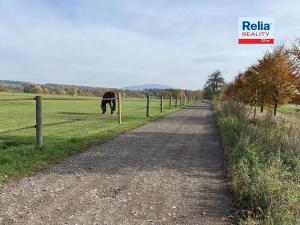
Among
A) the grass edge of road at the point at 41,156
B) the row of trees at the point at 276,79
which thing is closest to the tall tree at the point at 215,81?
the row of trees at the point at 276,79

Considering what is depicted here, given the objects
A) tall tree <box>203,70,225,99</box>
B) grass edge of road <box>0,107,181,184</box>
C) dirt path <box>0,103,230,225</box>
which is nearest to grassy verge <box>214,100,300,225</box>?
dirt path <box>0,103,230,225</box>

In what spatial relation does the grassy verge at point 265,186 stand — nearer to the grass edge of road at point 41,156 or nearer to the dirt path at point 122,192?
the dirt path at point 122,192

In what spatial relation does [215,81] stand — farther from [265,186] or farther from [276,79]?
[265,186]

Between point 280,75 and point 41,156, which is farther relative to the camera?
point 280,75

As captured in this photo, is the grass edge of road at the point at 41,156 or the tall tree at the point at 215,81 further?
the tall tree at the point at 215,81

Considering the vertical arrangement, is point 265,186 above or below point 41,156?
above

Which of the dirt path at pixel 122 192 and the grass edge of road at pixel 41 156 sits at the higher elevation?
the grass edge of road at pixel 41 156

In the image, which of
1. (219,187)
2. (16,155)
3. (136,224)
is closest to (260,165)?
(219,187)

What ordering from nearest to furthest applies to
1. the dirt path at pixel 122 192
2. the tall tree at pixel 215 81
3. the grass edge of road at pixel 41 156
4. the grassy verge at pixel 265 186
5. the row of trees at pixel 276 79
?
the grassy verge at pixel 265 186 < the dirt path at pixel 122 192 < the grass edge of road at pixel 41 156 < the row of trees at pixel 276 79 < the tall tree at pixel 215 81

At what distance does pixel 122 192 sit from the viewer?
18.3 feet

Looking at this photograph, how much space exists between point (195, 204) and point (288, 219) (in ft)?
4.49

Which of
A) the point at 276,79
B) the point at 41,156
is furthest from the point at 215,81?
the point at 41,156

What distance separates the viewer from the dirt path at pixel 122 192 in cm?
455

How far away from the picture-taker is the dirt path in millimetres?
4547
